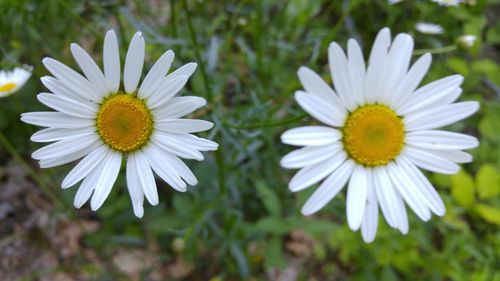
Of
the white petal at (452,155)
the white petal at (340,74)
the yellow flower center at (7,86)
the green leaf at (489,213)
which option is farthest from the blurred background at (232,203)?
the white petal at (452,155)

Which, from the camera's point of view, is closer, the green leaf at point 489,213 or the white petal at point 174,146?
the white petal at point 174,146

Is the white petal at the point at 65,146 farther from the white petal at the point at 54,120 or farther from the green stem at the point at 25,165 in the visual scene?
the green stem at the point at 25,165

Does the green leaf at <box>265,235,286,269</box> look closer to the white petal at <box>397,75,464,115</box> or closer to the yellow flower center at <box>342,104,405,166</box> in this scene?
the yellow flower center at <box>342,104,405,166</box>

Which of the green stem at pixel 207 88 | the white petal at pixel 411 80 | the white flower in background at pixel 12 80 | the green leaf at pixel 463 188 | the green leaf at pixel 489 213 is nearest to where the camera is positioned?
the white petal at pixel 411 80

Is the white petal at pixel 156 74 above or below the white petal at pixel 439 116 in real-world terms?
above

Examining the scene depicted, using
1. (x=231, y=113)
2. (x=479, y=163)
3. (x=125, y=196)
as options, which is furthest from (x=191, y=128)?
(x=479, y=163)

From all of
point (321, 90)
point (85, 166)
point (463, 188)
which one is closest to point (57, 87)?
point (85, 166)

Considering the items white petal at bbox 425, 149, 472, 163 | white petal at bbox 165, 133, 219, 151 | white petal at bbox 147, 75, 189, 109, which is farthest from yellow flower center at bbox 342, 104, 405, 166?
white petal at bbox 147, 75, 189, 109
